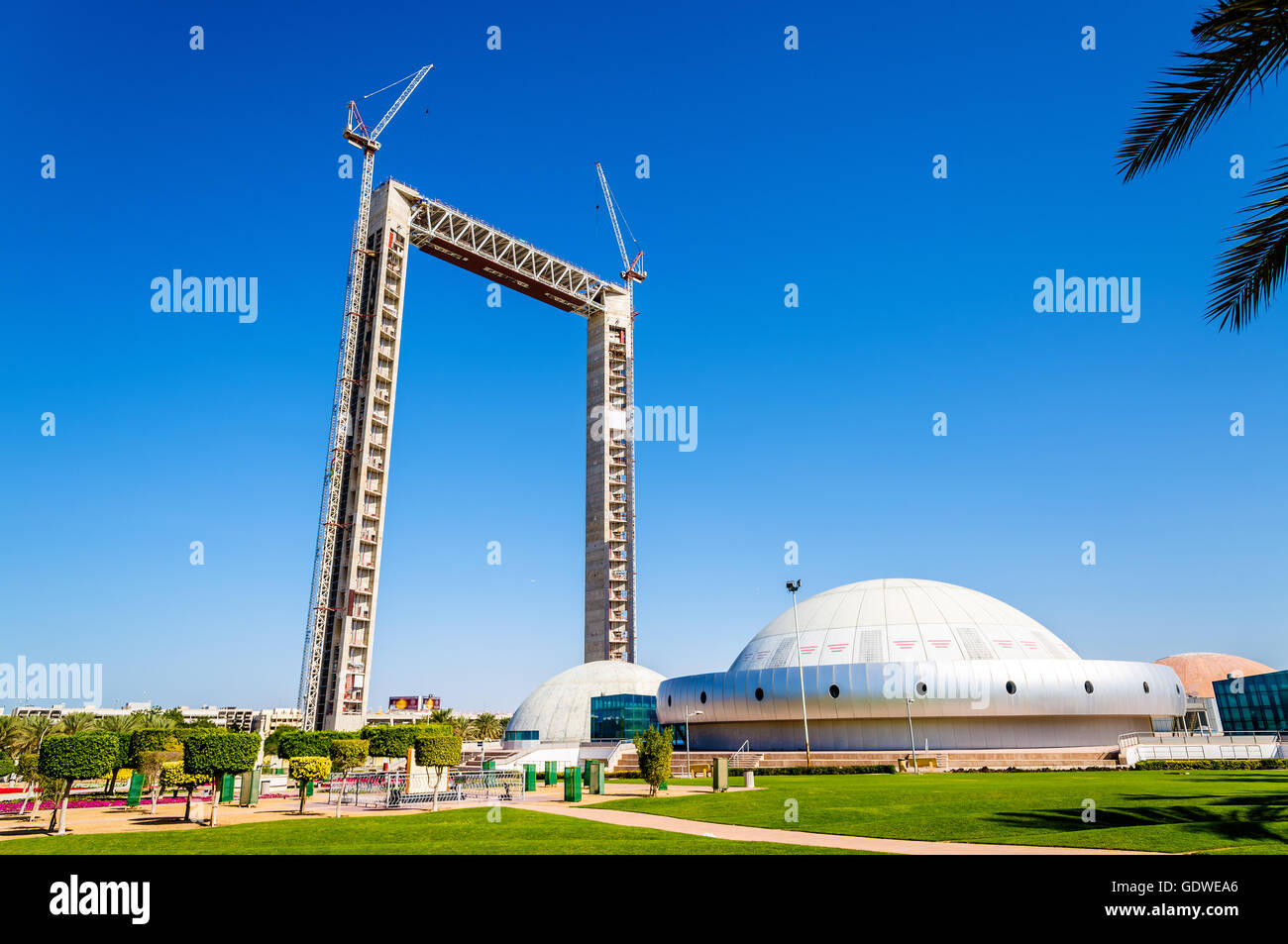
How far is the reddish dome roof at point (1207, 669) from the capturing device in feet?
441

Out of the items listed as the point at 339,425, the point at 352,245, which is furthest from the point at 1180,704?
the point at 352,245

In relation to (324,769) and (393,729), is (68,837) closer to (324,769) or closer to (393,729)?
(324,769)

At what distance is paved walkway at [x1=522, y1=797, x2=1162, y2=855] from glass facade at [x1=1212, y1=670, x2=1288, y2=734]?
92.1 meters

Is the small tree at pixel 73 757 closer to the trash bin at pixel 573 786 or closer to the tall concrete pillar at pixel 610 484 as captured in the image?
the trash bin at pixel 573 786

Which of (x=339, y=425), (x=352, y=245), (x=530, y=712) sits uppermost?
(x=352, y=245)

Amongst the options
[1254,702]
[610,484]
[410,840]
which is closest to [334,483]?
[610,484]

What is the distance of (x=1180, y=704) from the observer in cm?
6184

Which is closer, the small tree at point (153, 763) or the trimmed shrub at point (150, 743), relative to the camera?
the small tree at point (153, 763)

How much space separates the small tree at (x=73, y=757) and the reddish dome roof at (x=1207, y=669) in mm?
150036

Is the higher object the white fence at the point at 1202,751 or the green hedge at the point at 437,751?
the green hedge at the point at 437,751

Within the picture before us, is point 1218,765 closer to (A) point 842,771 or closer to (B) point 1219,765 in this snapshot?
(B) point 1219,765

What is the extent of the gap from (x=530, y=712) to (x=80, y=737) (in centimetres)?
6130

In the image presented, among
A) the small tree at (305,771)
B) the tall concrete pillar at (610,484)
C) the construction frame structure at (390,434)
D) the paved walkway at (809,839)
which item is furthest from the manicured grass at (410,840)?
the tall concrete pillar at (610,484)
